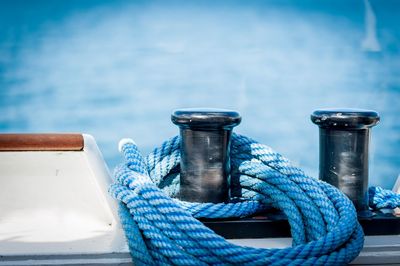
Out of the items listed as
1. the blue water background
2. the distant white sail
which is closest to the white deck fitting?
the blue water background

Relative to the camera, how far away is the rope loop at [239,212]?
3.92ft

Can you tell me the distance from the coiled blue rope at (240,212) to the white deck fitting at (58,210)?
11 cm

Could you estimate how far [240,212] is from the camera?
55.8 inches

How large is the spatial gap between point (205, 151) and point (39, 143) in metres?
→ 0.70

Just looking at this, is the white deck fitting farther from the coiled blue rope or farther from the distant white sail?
the distant white sail

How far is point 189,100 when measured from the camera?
20109mm

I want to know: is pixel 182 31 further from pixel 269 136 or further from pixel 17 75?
pixel 269 136

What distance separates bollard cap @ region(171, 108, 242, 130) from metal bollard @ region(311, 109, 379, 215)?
0.79 ft

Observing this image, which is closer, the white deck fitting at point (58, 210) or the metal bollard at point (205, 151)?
the white deck fitting at point (58, 210)

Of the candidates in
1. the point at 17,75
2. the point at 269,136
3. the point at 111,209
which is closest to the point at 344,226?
the point at 111,209

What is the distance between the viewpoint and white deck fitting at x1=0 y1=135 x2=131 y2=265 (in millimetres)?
1304

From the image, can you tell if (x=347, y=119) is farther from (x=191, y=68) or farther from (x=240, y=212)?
(x=191, y=68)

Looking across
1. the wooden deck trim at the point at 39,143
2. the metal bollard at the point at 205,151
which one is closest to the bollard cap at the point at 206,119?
the metal bollard at the point at 205,151

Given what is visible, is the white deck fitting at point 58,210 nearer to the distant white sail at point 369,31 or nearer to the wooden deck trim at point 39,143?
the wooden deck trim at point 39,143
